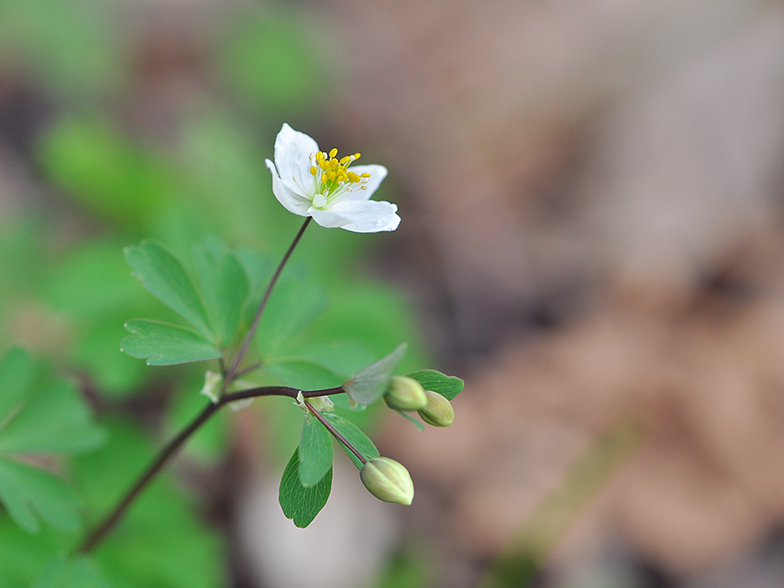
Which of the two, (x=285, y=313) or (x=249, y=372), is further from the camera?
(x=285, y=313)

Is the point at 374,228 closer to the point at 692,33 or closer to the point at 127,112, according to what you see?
the point at 127,112

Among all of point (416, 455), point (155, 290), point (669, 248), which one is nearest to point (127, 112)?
point (416, 455)

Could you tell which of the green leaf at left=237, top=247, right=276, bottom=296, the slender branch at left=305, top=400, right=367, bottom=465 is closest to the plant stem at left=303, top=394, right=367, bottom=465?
the slender branch at left=305, top=400, right=367, bottom=465

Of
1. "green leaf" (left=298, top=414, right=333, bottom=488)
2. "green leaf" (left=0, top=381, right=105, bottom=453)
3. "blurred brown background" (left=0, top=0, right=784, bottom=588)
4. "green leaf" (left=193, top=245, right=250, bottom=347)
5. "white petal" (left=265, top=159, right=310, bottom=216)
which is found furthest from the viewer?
"blurred brown background" (left=0, top=0, right=784, bottom=588)

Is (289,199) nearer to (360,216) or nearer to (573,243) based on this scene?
(360,216)

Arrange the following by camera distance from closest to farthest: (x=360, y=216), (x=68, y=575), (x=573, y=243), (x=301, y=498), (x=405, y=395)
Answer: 1. (x=405, y=395)
2. (x=301, y=498)
3. (x=360, y=216)
4. (x=68, y=575)
5. (x=573, y=243)

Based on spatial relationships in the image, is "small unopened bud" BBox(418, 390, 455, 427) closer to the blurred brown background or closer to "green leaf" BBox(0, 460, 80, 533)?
"green leaf" BBox(0, 460, 80, 533)

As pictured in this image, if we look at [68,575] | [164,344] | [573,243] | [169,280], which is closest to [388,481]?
[164,344]
